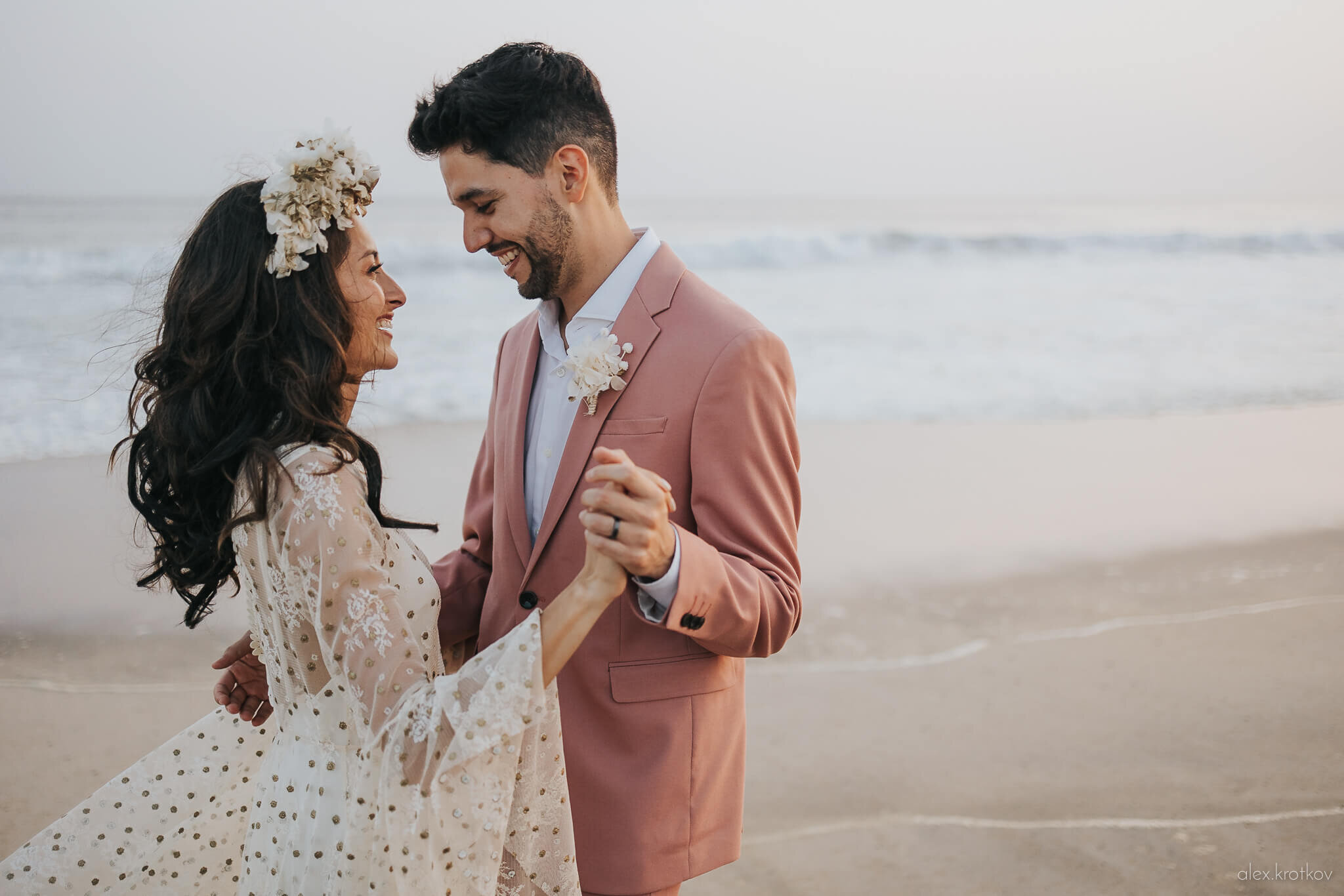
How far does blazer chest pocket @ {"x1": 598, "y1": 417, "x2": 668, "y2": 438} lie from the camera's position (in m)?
2.25

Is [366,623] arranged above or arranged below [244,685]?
above

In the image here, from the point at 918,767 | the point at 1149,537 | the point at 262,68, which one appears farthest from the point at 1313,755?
the point at 262,68

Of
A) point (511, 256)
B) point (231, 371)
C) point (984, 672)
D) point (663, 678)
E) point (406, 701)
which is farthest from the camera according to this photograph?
point (984, 672)

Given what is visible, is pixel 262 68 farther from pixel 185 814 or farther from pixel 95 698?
pixel 185 814

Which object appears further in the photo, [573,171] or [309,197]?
[573,171]

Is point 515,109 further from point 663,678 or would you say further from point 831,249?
point 831,249

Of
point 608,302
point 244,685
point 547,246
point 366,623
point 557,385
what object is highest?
point 547,246

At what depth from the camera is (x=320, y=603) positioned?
1908mm

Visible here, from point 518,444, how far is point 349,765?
31.6 inches

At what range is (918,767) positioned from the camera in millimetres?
4301

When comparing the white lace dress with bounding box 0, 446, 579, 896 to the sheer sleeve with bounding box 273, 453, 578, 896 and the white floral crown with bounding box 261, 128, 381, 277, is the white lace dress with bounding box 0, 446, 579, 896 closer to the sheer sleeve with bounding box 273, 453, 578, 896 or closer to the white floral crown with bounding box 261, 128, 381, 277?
the sheer sleeve with bounding box 273, 453, 578, 896

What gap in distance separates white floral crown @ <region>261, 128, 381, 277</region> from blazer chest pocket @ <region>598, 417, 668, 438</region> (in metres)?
0.70

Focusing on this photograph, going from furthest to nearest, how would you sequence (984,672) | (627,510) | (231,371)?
1. (984,672)
2. (231,371)
3. (627,510)

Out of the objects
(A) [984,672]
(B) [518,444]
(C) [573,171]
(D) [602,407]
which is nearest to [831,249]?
(A) [984,672]
